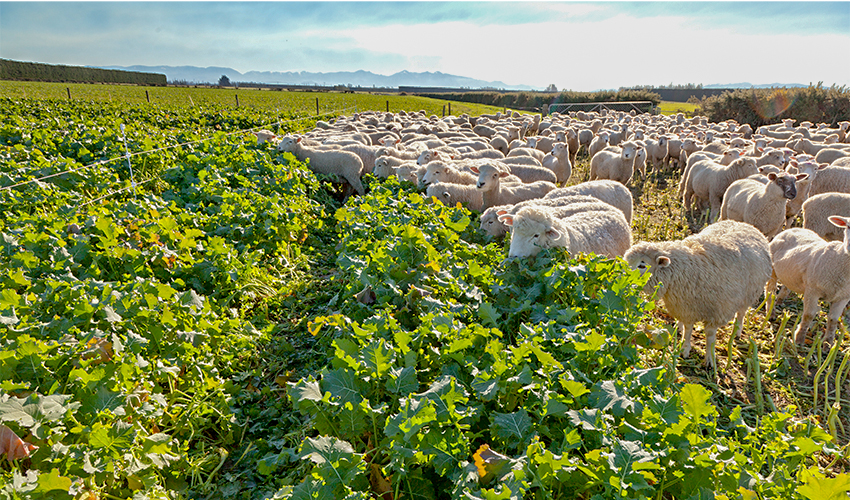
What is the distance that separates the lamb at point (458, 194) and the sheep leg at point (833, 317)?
5.02 m

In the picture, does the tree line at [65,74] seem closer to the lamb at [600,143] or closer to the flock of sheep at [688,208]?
the flock of sheep at [688,208]

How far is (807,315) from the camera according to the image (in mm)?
5309

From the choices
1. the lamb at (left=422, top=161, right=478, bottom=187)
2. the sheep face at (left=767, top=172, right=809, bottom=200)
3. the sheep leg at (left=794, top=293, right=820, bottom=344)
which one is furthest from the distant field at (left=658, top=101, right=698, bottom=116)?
the sheep leg at (left=794, top=293, right=820, bottom=344)

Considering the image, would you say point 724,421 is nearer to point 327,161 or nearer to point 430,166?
point 430,166

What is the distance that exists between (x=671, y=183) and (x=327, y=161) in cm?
1087

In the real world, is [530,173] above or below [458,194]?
above

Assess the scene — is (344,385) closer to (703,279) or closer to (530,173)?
(703,279)

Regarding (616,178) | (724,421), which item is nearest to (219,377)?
(724,421)

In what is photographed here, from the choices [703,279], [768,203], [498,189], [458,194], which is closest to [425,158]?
[458,194]

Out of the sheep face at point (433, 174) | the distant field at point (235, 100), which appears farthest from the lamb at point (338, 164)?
the distant field at point (235, 100)

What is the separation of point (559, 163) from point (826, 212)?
6140 millimetres

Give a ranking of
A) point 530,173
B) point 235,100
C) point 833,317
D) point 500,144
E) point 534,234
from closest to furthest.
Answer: point 534,234 < point 833,317 < point 530,173 < point 500,144 < point 235,100

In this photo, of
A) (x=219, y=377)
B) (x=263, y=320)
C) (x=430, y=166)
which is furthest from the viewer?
(x=430, y=166)

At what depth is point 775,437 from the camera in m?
2.19
